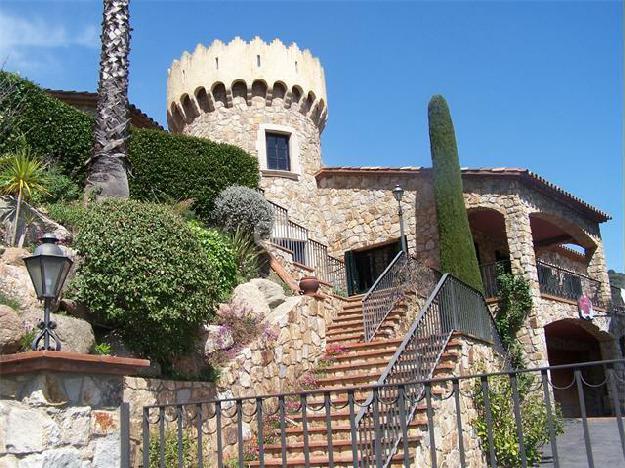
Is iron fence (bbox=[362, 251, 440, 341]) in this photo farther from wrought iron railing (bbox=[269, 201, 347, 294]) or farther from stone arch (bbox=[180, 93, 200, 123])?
stone arch (bbox=[180, 93, 200, 123])

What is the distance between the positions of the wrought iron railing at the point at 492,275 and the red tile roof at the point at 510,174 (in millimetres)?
2515

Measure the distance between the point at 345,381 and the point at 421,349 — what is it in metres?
1.55

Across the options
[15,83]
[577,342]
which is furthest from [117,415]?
[577,342]

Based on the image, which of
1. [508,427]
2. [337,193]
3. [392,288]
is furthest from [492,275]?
[508,427]

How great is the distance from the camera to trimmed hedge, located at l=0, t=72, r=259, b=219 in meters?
13.6

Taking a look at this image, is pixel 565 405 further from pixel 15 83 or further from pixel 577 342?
pixel 15 83

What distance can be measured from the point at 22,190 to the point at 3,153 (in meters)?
2.76

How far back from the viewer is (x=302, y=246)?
18719mm

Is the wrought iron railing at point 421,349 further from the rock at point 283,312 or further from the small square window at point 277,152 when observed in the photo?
the small square window at point 277,152

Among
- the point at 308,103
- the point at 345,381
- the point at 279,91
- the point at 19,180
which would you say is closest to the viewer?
the point at 19,180

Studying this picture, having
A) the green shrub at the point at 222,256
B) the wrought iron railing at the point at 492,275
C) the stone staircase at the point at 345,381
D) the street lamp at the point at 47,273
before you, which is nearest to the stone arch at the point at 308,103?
the wrought iron railing at the point at 492,275

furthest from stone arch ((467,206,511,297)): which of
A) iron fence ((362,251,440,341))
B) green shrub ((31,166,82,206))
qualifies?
green shrub ((31,166,82,206))

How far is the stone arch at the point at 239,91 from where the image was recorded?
21.6 metres

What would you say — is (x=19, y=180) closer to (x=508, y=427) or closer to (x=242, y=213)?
(x=242, y=213)
